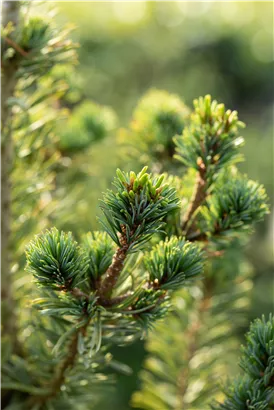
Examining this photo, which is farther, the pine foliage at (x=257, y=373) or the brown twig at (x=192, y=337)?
the brown twig at (x=192, y=337)

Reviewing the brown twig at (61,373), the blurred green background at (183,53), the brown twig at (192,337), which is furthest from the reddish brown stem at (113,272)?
the blurred green background at (183,53)

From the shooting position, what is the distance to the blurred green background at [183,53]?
1.59 m

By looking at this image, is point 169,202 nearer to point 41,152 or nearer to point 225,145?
point 225,145

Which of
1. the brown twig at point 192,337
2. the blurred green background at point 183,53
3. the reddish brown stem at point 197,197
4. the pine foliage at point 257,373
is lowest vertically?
the pine foliage at point 257,373

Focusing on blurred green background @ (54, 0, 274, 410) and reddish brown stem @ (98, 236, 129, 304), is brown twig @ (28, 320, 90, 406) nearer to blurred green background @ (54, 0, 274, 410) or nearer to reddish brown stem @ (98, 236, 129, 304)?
reddish brown stem @ (98, 236, 129, 304)

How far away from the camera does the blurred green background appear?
5.22ft

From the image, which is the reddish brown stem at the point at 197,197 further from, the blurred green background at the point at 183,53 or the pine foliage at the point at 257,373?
the blurred green background at the point at 183,53

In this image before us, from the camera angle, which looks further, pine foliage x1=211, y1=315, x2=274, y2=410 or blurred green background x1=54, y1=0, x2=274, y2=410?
blurred green background x1=54, y1=0, x2=274, y2=410

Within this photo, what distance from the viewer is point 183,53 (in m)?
1.71

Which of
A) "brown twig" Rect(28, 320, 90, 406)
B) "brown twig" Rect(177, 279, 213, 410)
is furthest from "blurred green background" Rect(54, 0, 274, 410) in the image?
"brown twig" Rect(28, 320, 90, 406)

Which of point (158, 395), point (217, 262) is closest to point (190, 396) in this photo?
point (158, 395)

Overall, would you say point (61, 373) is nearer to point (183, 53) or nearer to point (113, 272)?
point (113, 272)

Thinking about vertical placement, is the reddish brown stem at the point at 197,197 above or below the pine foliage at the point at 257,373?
above

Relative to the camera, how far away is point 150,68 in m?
1.69
